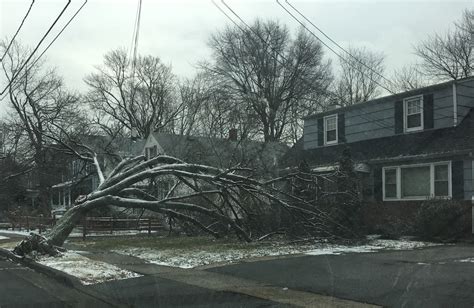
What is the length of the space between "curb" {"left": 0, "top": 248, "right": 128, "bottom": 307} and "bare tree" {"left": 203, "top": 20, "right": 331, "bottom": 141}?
82.5 ft

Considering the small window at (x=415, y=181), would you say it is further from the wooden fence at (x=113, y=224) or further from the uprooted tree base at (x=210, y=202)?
the wooden fence at (x=113, y=224)

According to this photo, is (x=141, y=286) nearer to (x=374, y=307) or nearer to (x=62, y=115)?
(x=374, y=307)

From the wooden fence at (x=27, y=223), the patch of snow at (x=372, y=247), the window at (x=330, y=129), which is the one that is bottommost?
the wooden fence at (x=27, y=223)

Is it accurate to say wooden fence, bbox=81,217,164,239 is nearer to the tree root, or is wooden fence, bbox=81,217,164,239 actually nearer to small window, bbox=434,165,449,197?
the tree root

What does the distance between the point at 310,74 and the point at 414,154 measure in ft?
70.7

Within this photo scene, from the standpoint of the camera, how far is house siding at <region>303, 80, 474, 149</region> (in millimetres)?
19875

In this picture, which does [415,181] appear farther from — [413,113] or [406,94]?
[406,94]

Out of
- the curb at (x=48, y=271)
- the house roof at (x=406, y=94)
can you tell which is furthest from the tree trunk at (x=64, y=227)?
the house roof at (x=406, y=94)

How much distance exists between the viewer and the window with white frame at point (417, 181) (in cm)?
1911

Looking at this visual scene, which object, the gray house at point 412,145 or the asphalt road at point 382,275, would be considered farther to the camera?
the gray house at point 412,145

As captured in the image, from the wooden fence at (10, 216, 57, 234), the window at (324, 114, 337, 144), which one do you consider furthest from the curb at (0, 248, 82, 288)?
the window at (324, 114, 337, 144)

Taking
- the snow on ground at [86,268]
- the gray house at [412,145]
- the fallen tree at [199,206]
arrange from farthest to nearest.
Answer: the gray house at [412,145], the fallen tree at [199,206], the snow on ground at [86,268]

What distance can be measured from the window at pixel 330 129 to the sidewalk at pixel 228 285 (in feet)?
44.9

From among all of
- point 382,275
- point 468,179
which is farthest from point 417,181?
point 382,275
